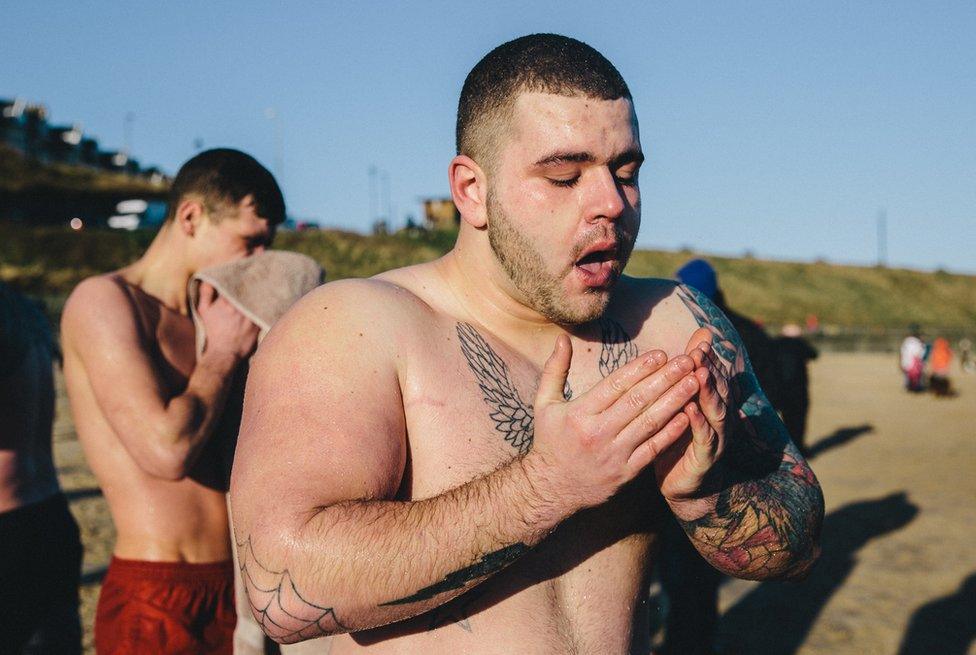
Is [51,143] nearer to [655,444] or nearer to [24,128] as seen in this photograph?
[24,128]

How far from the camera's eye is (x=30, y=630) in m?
3.07

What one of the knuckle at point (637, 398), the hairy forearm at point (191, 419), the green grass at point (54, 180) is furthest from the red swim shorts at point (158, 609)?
the green grass at point (54, 180)

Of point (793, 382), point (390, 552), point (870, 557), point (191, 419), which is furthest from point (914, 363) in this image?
point (390, 552)

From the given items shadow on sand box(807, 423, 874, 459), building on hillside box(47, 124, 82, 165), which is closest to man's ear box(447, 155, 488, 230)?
shadow on sand box(807, 423, 874, 459)

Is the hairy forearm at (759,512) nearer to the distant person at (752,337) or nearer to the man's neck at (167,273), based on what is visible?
the man's neck at (167,273)

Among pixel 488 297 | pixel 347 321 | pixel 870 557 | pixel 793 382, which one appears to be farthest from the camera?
pixel 870 557

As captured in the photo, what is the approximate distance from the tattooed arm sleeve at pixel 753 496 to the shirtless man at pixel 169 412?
1639mm

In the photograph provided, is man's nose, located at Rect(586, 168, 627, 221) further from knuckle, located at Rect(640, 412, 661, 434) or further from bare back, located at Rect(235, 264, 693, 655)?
knuckle, located at Rect(640, 412, 661, 434)

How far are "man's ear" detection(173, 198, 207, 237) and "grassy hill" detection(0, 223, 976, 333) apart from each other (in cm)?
2706

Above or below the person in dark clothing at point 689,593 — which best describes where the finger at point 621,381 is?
above

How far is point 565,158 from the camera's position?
1937mm

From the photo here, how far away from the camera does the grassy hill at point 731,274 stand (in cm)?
3550

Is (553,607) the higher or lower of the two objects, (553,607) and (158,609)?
the higher

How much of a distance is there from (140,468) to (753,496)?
204 centimetres
